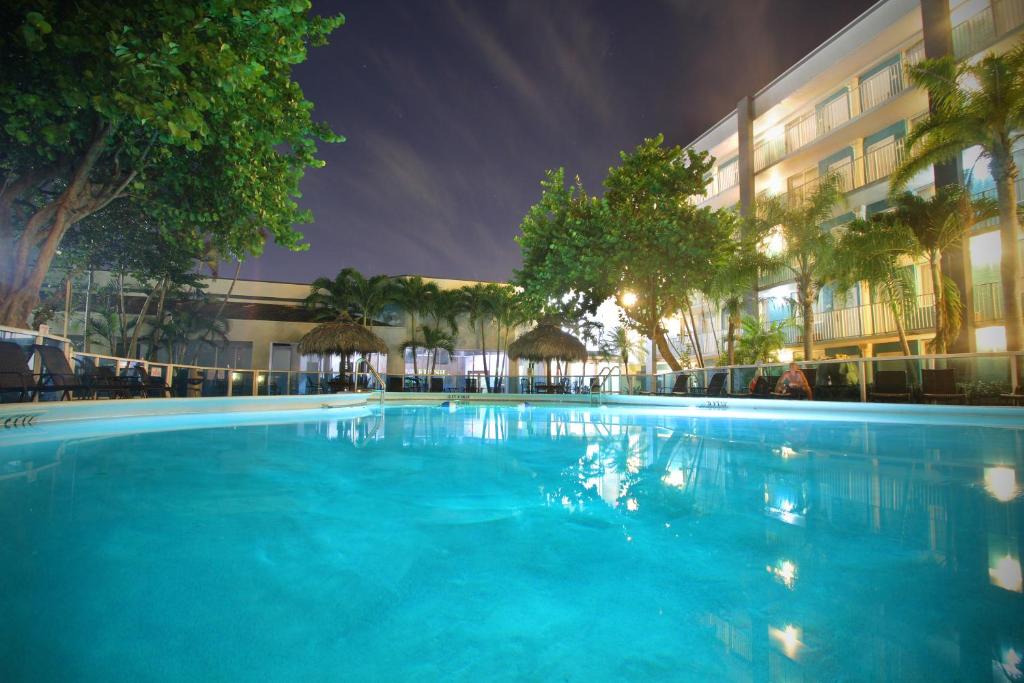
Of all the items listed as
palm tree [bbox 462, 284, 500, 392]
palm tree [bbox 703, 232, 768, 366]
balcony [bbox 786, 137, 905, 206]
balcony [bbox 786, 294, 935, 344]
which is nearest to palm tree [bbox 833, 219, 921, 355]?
balcony [bbox 786, 294, 935, 344]

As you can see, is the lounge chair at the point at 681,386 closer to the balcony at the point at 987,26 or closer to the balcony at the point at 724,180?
the balcony at the point at 724,180

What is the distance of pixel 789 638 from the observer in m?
1.60

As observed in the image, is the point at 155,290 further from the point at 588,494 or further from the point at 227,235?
the point at 588,494

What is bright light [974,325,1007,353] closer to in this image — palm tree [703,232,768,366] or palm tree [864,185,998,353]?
palm tree [864,185,998,353]

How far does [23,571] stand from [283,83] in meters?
7.53

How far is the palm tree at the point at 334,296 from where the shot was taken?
26344 mm

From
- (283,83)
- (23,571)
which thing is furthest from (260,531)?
(283,83)

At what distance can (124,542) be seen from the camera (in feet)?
8.25

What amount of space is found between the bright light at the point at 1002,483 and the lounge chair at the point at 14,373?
34.2 feet

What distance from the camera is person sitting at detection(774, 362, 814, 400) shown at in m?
11.5

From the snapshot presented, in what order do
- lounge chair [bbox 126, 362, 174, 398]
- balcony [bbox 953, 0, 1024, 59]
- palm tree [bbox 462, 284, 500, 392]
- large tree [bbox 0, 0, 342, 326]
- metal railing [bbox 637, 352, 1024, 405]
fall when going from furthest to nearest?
palm tree [bbox 462, 284, 500, 392] < balcony [bbox 953, 0, 1024, 59] < lounge chair [bbox 126, 362, 174, 398] < metal railing [bbox 637, 352, 1024, 405] < large tree [bbox 0, 0, 342, 326]

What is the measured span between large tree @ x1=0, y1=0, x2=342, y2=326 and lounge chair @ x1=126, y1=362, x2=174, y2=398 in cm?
230

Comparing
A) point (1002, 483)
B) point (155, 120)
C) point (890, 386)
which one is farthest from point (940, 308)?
point (155, 120)

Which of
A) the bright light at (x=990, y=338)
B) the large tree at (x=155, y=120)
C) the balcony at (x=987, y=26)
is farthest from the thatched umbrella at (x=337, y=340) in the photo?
the balcony at (x=987, y=26)
